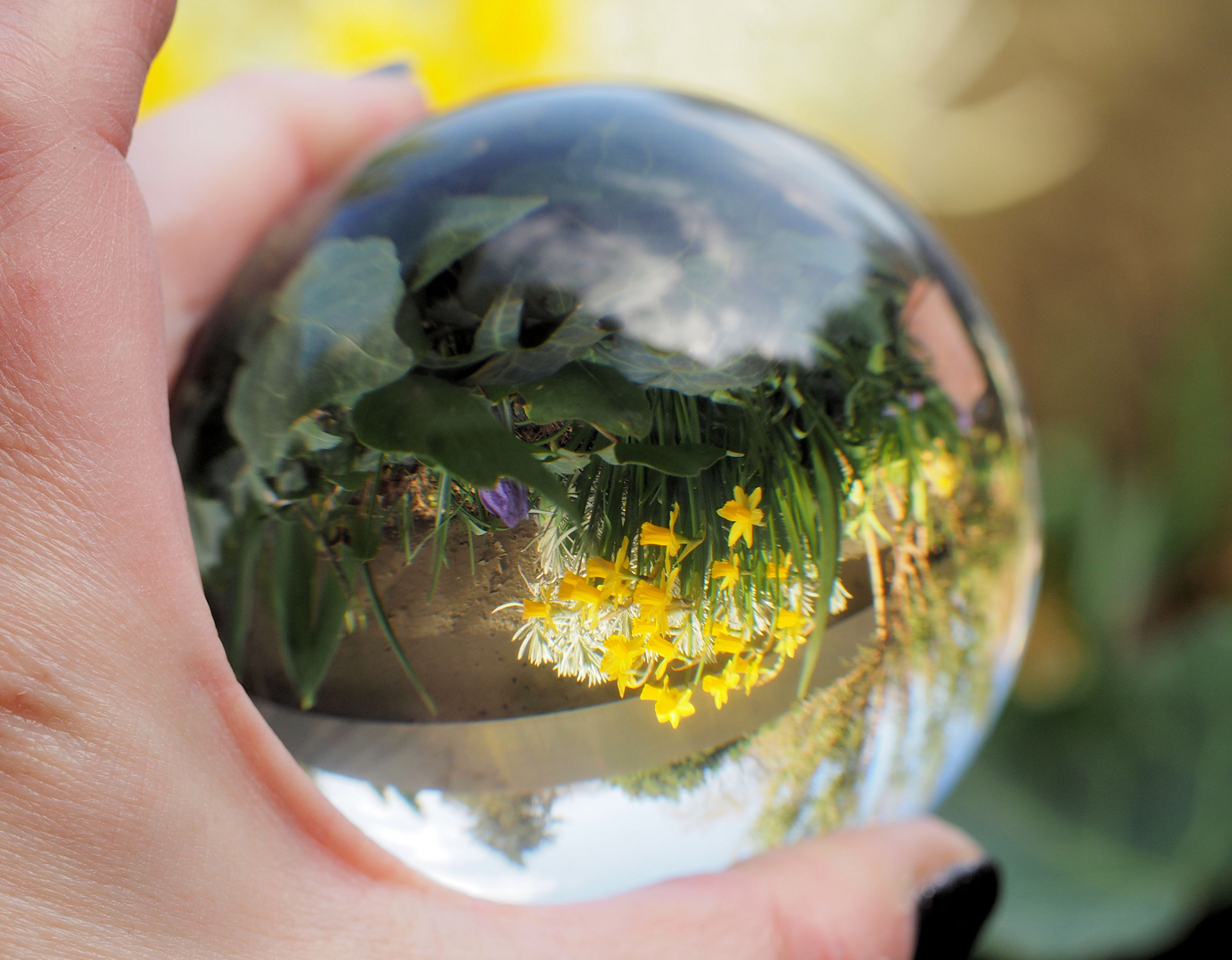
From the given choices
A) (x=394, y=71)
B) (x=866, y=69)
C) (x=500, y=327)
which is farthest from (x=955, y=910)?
(x=866, y=69)

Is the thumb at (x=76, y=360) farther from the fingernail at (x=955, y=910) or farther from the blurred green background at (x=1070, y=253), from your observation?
the blurred green background at (x=1070, y=253)

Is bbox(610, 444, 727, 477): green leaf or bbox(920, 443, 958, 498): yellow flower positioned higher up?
bbox(610, 444, 727, 477): green leaf

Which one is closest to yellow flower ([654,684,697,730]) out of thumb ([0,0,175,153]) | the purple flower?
the purple flower

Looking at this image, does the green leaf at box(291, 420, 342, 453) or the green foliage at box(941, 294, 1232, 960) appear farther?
the green foliage at box(941, 294, 1232, 960)

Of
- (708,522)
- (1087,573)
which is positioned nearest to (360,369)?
(708,522)

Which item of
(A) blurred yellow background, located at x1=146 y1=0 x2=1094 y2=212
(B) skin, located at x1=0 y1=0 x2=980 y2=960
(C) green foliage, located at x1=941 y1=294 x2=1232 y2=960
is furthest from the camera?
(A) blurred yellow background, located at x1=146 y1=0 x2=1094 y2=212

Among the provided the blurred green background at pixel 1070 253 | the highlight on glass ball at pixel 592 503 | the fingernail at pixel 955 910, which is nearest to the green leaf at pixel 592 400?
the highlight on glass ball at pixel 592 503

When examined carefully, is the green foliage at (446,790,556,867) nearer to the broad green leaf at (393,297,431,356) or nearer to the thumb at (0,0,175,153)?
the broad green leaf at (393,297,431,356)
